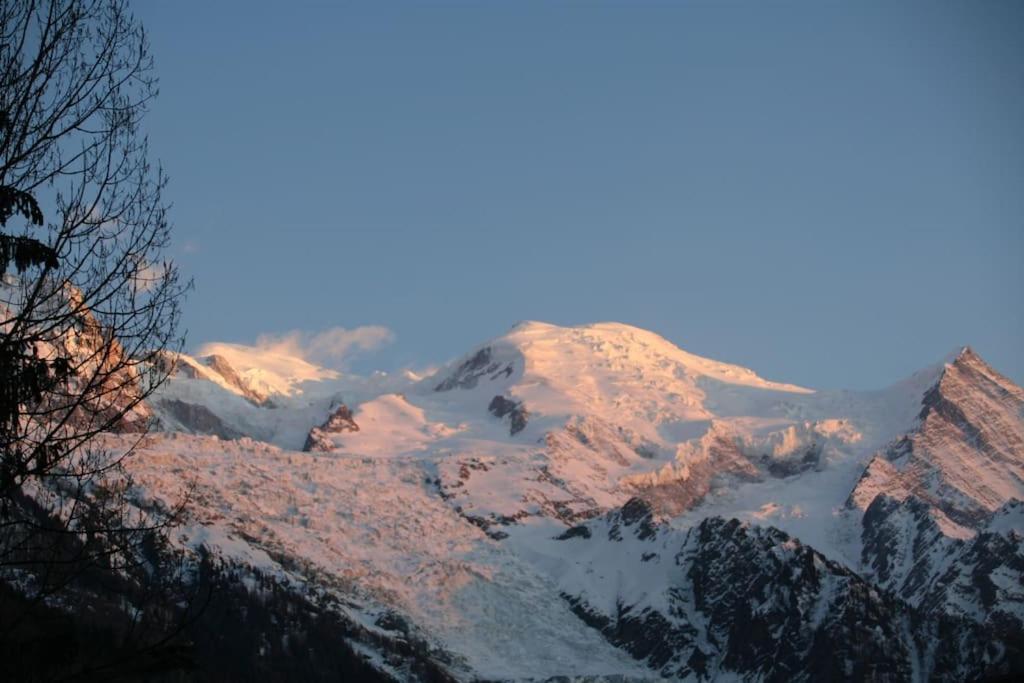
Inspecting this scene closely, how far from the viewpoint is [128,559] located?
33.2 meters

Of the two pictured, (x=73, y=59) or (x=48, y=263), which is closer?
(x=48, y=263)

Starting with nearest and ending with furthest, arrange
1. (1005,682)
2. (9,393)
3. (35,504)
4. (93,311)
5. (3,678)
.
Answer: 1. (3,678)
2. (9,393)
3. (93,311)
4. (35,504)
5. (1005,682)

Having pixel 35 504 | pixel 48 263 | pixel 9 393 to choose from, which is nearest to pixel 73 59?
pixel 48 263

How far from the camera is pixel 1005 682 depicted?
45031 millimetres

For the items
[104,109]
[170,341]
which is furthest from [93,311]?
[104,109]

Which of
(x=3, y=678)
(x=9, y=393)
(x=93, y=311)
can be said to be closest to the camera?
(x=3, y=678)

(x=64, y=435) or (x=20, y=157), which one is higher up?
(x=20, y=157)

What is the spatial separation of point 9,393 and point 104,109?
720 cm

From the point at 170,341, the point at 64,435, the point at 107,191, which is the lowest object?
the point at 64,435

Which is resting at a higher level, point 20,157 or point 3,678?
point 20,157

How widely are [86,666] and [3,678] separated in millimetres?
1466

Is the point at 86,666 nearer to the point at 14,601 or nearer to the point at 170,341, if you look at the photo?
the point at 14,601

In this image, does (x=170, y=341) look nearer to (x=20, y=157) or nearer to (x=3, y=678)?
(x=20, y=157)

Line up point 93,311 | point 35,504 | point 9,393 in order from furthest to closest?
point 35,504 → point 93,311 → point 9,393
